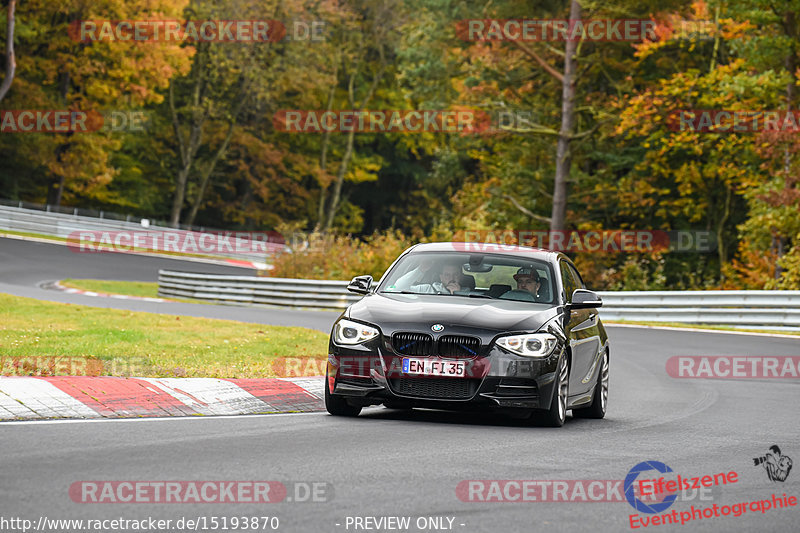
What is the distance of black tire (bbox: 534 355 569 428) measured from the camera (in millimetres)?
10086

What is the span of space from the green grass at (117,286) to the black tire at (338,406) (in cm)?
2431

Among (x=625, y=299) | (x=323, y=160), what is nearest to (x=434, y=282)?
(x=625, y=299)

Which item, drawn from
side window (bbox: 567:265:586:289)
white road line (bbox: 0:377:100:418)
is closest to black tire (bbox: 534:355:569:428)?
side window (bbox: 567:265:586:289)

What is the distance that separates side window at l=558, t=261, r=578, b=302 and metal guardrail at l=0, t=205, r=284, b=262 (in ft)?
132

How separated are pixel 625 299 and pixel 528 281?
1819 centimetres

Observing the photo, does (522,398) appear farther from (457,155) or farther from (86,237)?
(457,155)

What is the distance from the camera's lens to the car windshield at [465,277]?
36.3 ft

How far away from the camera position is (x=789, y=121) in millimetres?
32688

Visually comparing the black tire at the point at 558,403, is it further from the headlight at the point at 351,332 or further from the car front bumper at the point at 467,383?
the headlight at the point at 351,332

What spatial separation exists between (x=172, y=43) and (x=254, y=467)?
53.7m

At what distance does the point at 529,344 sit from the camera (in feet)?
32.4

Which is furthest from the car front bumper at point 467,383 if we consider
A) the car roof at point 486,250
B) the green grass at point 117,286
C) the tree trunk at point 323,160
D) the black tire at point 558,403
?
the tree trunk at point 323,160

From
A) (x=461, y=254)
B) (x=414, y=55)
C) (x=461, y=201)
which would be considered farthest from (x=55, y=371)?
(x=414, y=55)

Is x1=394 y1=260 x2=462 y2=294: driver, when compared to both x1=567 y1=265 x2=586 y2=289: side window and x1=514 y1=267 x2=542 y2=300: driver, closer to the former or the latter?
x1=514 y1=267 x2=542 y2=300: driver
